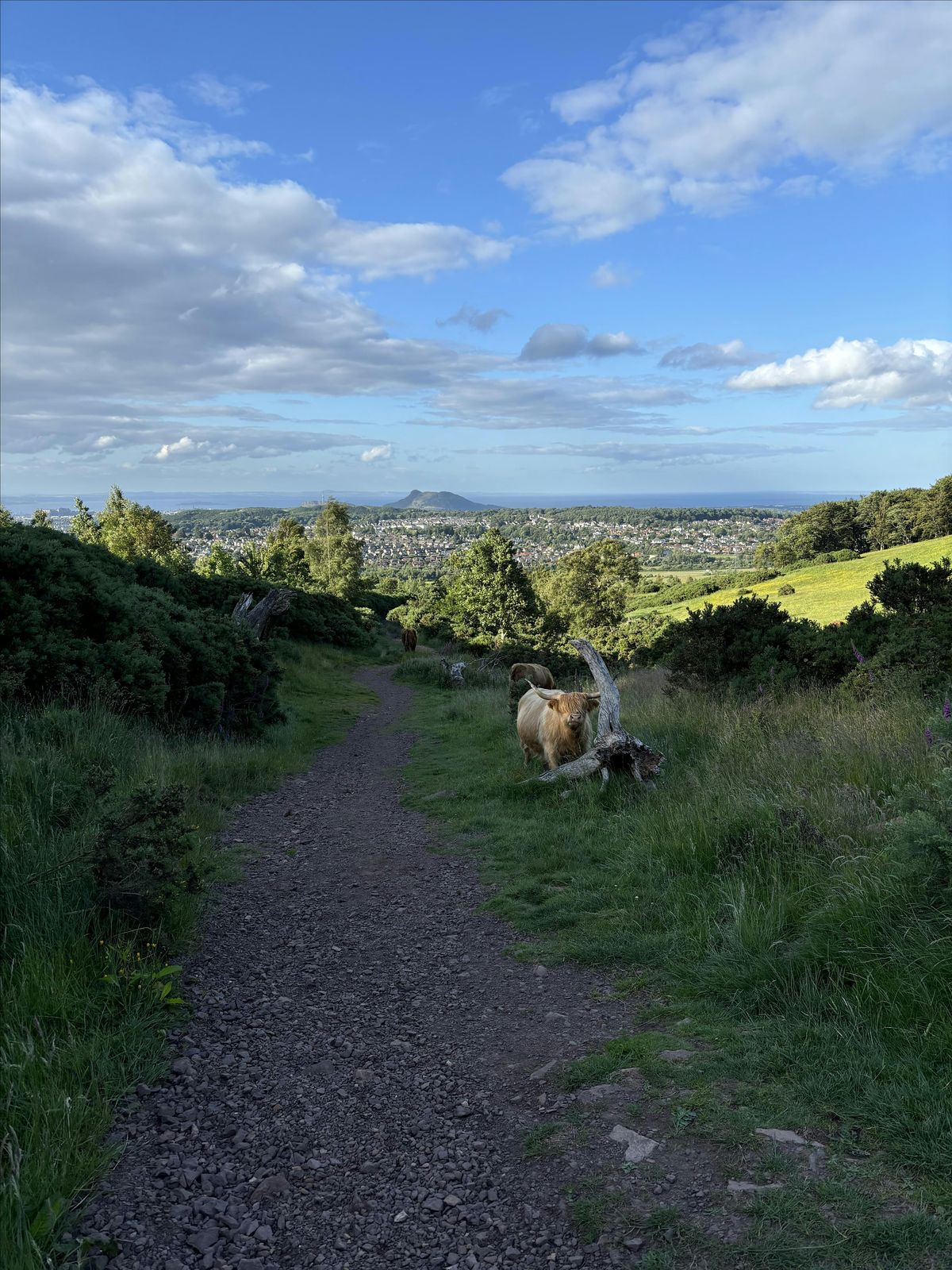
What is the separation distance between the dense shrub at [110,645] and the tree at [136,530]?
28872 mm

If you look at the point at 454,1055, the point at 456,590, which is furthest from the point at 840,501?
the point at 454,1055

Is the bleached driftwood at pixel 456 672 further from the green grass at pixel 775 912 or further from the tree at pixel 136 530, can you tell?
the tree at pixel 136 530

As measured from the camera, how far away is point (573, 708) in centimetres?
902

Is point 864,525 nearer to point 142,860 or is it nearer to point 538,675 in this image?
point 538,675

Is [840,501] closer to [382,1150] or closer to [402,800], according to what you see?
[402,800]

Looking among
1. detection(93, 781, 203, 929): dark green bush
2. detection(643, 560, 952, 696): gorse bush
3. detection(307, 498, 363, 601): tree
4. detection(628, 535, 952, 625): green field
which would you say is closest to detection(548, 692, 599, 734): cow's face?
detection(643, 560, 952, 696): gorse bush

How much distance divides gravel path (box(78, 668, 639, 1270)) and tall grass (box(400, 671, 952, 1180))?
59cm

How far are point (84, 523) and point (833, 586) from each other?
46.1 m

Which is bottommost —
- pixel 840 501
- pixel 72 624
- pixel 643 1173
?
pixel 643 1173

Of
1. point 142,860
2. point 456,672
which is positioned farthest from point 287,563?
point 142,860

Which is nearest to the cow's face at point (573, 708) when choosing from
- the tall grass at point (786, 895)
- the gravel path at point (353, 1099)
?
the tall grass at point (786, 895)

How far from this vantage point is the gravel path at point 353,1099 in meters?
2.66

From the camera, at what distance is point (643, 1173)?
108 inches

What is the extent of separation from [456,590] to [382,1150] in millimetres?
36683
